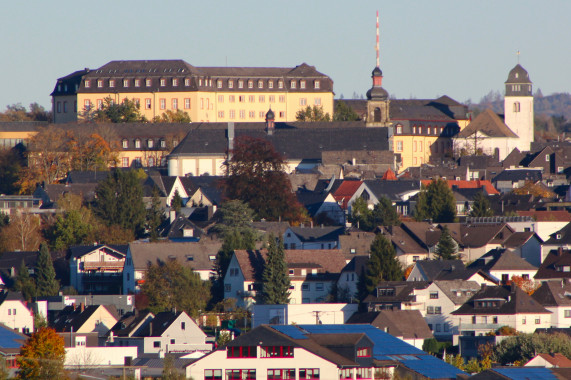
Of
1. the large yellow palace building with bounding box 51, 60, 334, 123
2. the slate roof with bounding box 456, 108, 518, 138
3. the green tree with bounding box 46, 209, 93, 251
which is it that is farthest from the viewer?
the large yellow palace building with bounding box 51, 60, 334, 123

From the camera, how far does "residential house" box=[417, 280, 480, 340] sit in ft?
220

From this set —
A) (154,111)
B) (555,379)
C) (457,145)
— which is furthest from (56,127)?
(555,379)

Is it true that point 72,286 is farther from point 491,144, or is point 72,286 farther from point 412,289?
point 491,144

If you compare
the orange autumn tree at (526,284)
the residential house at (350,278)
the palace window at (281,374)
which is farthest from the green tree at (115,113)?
the palace window at (281,374)

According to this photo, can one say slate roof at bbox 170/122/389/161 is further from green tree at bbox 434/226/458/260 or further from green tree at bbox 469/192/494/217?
green tree at bbox 434/226/458/260

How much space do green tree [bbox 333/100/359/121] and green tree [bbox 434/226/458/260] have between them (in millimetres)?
55900

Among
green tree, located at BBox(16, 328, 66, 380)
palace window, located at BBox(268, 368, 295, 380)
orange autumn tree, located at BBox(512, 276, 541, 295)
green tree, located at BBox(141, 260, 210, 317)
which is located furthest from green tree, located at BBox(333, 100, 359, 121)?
green tree, located at BBox(16, 328, 66, 380)

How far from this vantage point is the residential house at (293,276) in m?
72.7

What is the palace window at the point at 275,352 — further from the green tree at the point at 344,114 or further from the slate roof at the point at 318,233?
the green tree at the point at 344,114

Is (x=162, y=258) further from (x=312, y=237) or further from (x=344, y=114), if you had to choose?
(x=344, y=114)

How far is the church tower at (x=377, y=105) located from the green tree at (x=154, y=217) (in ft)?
111

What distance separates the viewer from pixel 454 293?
6875 centimetres

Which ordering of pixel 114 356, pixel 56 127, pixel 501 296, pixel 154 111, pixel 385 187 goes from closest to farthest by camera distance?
1. pixel 114 356
2. pixel 501 296
3. pixel 385 187
4. pixel 56 127
5. pixel 154 111

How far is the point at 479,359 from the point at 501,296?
624cm
